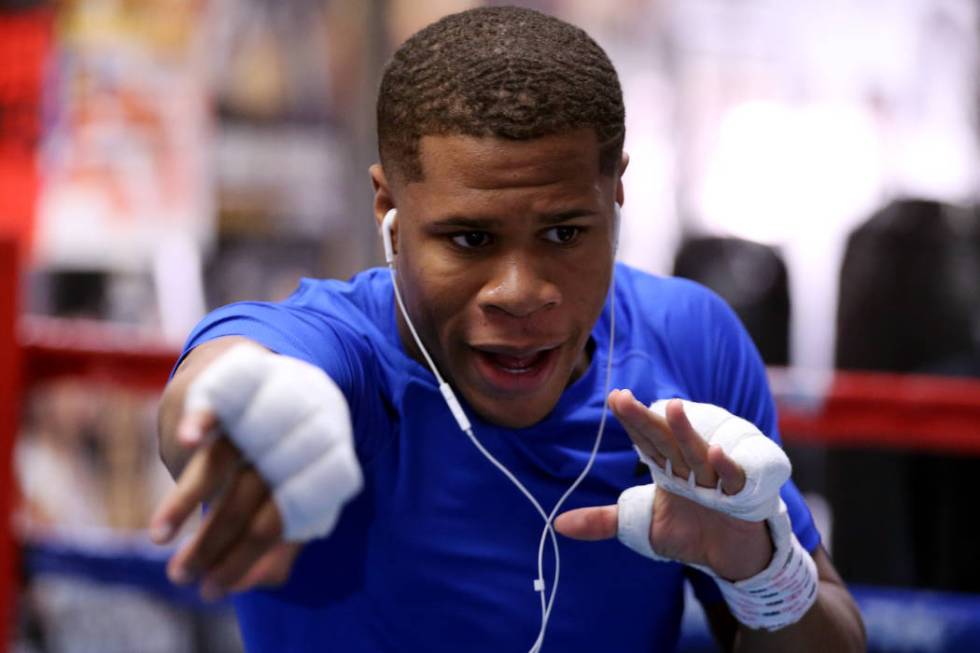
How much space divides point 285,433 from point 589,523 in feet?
1.07

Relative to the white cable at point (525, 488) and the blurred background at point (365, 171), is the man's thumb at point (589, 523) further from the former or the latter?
the blurred background at point (365, 171)

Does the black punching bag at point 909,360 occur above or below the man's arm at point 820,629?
below

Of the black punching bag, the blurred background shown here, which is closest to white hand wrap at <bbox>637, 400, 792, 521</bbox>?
the black punching bag

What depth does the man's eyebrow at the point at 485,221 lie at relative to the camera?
103 cm

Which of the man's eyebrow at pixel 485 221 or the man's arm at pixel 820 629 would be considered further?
the man's arm at pixel 820 629

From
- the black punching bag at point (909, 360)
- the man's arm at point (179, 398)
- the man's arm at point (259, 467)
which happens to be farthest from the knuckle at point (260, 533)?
the black punching bag at point (909, 360)

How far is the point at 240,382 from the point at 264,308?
26cm

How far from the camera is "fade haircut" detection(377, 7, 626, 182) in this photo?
39.9 inches

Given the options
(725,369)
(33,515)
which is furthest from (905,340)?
(33,515)

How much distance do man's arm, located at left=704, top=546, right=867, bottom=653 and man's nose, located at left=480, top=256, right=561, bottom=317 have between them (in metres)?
0.39

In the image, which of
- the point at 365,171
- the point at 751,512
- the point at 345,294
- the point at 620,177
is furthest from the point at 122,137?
the point at 751,512

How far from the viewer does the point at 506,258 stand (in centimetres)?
104

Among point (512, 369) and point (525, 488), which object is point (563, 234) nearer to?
point (512, 369)

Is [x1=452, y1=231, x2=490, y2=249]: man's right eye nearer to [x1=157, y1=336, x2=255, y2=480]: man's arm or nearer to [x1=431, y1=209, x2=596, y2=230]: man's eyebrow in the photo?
[x1=431, y1=209, x2=596, y2=230]: man's eyebrow
